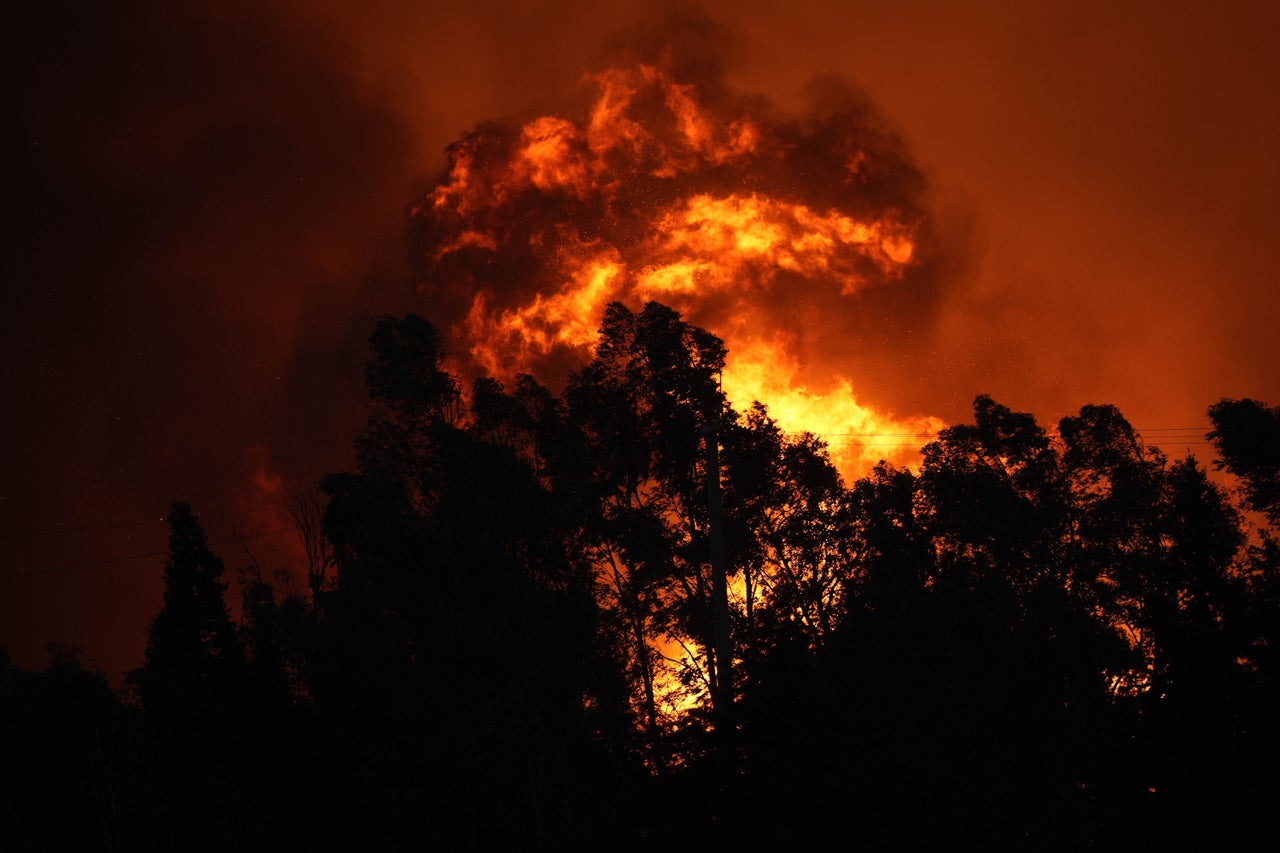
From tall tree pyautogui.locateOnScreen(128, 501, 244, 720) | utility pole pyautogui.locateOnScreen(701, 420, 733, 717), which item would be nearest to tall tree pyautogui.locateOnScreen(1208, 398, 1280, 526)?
Answer: utility pole pyautogui.locateOnScreen(701, 420, 733, 717)

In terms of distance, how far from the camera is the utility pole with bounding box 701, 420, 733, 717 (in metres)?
A: 20.7

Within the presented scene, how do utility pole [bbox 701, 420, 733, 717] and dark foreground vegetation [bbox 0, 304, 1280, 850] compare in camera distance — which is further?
utility pole [bbox 701, 420, 733, 717]

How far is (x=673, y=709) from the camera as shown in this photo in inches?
1496

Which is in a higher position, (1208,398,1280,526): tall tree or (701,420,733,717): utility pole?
Result: (1208,398,1280,526): tall tree

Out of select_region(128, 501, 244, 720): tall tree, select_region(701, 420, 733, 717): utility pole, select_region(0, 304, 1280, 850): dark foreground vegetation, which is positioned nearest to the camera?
select_region(0, 304, 1280, 850): dark foreground vegetation

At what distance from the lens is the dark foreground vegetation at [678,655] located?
1666 cm

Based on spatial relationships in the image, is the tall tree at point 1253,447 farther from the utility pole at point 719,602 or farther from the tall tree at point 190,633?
the tall tree at point 190,633

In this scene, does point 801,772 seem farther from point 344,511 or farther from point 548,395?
point 548,395

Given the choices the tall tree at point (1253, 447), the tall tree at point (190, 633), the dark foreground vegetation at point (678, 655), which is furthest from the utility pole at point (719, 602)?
the tall tree at point (1253, 447)

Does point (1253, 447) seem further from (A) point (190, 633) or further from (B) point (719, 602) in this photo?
(A) point (190, 633)

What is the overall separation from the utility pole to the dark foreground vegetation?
205 mm

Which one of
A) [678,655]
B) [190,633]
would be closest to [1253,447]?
[678,655]

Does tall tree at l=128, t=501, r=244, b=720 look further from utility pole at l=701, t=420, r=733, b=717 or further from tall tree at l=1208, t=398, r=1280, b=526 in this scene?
tall tree at l=1208, t=398, r=1280, b=526

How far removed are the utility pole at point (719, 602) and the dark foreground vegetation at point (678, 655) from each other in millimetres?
205
